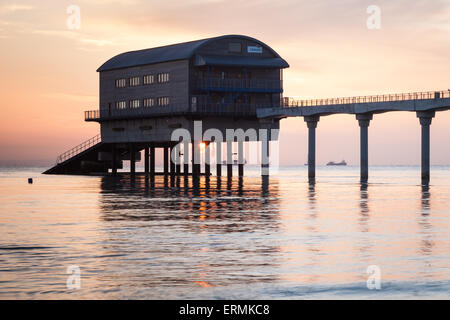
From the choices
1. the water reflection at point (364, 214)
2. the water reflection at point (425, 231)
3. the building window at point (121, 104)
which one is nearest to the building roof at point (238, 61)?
the building window at point (121, 104)

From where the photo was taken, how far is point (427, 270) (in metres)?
18.9

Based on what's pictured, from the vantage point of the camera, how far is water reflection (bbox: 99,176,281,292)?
1845 cm

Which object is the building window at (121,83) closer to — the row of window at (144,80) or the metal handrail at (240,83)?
the row of window at (144,80)

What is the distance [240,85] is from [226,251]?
6222 cm

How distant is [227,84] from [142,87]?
10.3m

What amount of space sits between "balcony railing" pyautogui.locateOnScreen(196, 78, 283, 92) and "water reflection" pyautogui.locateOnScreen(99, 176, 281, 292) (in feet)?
123

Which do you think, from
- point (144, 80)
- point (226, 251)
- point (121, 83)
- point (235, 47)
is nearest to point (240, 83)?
point (235, 47)

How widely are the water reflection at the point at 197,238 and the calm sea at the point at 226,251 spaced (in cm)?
3

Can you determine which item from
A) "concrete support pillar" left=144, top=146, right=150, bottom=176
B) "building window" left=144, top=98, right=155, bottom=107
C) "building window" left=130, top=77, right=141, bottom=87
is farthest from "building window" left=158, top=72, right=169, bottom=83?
"concrete support pillar" left=144, top=146, right=150, bottom=176

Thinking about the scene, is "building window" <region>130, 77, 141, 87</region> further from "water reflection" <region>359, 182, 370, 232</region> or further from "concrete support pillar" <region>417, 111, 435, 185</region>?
"water reflection" <region>359, 182, 370, 232</region>

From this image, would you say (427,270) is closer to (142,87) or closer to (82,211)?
(82,211)

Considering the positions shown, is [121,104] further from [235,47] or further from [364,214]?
[364,214]

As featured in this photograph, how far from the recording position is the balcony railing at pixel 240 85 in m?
81.9
